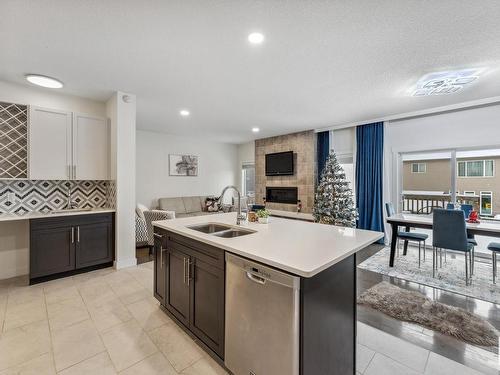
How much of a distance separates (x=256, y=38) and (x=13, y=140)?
11.5ft

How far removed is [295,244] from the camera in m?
1.61

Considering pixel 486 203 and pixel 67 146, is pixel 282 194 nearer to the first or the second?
pixel 486 203

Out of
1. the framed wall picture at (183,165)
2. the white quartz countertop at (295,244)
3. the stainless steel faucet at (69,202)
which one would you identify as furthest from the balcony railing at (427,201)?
the stainless steel faucet at (69,202)

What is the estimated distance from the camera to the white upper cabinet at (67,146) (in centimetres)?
313

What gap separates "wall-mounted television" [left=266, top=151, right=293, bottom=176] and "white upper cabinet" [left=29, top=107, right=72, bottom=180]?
4.90m

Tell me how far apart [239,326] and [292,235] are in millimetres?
772

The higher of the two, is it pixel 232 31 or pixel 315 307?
pixel 232 31

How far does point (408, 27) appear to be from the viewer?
2.03m

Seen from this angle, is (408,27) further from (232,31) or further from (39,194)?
(39,194)

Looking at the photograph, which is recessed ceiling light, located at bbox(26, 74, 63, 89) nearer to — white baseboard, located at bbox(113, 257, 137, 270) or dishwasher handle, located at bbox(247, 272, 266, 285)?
white baseboard, located at bbox(113, 257, 137, 270)

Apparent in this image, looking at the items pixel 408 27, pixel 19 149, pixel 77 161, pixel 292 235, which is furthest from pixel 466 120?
pixel 19 149

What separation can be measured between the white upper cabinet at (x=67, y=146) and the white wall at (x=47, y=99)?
369 mm

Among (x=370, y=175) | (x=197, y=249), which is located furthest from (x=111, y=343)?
(x=370, y=175)

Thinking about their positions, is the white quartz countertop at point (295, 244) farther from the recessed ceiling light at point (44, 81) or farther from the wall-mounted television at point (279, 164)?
the wall-mounted television at point (279, 164)
